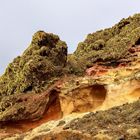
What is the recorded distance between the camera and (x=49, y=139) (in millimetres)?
21328

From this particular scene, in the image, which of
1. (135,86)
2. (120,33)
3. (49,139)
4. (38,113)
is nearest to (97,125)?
(49,139)

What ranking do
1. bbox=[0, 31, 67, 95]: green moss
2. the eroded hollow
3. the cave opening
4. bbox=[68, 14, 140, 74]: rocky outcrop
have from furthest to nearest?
bbox=[68, 14, 140, 74]: rocky outcrop → bbox=[0, 31, 67, 95]: green moss → the eroded hollow → the cave opening

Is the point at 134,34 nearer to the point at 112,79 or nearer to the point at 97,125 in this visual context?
the point at 112,79

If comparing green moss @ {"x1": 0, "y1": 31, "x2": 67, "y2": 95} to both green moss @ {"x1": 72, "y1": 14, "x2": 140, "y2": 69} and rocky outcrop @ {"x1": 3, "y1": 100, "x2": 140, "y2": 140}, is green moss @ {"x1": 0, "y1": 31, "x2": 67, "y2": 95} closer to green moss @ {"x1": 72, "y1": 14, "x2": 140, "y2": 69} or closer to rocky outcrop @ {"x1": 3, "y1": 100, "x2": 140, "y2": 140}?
green moss @ {"x1": 72, "y1": 14, "x2": 140, "y2": 69}

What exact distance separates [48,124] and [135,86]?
410 centimetres

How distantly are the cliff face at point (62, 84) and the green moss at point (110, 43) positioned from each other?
5 cm

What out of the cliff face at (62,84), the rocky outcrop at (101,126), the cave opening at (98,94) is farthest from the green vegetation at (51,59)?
the rocky outcrop at (101,126)

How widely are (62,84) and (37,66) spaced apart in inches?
66.3

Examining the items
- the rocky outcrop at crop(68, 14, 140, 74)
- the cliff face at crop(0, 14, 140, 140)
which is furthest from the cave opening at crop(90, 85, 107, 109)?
the rocky outcrop at crop(68, 14, 140, 74)

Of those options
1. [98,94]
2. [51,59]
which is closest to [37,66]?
[51,59]

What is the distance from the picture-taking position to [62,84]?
27672 mm

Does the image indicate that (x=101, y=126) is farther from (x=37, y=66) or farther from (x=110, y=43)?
(x=110, y=43)

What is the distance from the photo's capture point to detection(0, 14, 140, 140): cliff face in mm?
25875

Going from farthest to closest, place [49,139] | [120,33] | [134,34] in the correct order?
[120,33] < [134,34] < [49,139]
